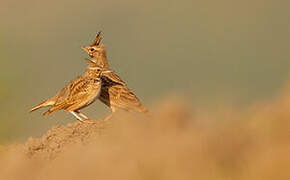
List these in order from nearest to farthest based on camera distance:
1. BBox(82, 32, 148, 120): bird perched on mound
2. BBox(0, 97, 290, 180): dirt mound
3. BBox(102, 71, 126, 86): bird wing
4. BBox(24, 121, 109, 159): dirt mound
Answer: BBox(0, 97, 290, 180): dirt mound
BBox(24, 121, 109, 159): dirt mound
BBox(82, 32, 148, 120): bird perched on mound
BBox(102, 71, 126, 86): bird wing

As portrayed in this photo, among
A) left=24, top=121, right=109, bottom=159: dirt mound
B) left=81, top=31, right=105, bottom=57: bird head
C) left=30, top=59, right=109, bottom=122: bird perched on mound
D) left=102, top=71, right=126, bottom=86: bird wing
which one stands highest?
left=81, top=31, right=105, bottom=57: bird head

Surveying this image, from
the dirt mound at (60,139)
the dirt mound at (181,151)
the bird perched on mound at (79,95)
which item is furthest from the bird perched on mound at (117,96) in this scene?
the dirt mound at (181,151)

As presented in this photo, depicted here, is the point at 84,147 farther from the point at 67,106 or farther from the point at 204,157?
the point at 67,106

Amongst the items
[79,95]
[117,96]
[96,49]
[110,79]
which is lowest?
[79,95]

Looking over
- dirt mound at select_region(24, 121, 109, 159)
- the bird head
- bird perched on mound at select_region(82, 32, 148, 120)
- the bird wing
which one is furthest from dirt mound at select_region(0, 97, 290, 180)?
the bird head

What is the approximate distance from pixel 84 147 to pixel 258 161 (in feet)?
8.31

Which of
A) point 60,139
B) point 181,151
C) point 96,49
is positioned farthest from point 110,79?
point 181,151

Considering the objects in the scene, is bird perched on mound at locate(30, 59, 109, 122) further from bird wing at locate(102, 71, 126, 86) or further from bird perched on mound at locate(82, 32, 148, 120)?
bird wing at locate(102, 71, 126, 86)

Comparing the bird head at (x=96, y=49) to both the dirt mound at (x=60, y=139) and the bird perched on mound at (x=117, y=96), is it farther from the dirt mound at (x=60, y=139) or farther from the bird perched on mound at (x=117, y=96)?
the dirt mound at (x=60, y=139)

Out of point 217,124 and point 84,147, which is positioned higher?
point 217,124

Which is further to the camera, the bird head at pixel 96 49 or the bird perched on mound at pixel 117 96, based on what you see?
the bird head at pixel 96 49

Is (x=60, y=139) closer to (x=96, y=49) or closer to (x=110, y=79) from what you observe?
(x=110, y=79)

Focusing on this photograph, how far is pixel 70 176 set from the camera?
726cm

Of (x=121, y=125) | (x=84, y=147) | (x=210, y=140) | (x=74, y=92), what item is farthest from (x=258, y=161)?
(x=74, y=92)
